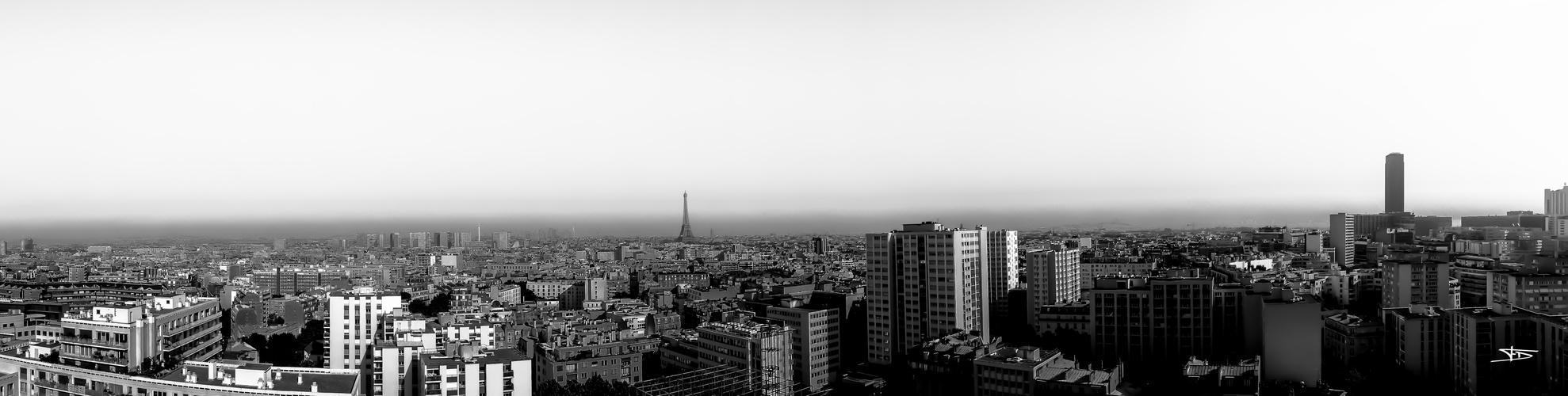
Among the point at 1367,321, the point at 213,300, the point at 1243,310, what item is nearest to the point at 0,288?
the point at 213,300

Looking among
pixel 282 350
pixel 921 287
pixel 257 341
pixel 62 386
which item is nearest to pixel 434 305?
pixel 257 341

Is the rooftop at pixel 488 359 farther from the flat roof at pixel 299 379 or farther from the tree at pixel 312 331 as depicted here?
the tree at pixel 312 331

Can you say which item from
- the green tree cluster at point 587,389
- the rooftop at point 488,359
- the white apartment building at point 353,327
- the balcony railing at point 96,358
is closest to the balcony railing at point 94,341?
the balcony railing at point 96,358

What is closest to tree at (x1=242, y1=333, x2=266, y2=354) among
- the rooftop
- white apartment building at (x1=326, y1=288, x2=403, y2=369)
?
white apartment building at (x1=326, y1=288, x2=403, y2=369)

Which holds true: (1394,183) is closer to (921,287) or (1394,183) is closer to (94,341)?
(921,287)

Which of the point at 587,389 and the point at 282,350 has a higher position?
the point at 587,389

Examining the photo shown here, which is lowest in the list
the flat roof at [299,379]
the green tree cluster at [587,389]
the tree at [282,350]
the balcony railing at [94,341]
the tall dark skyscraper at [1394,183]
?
the tree at [282,350]
